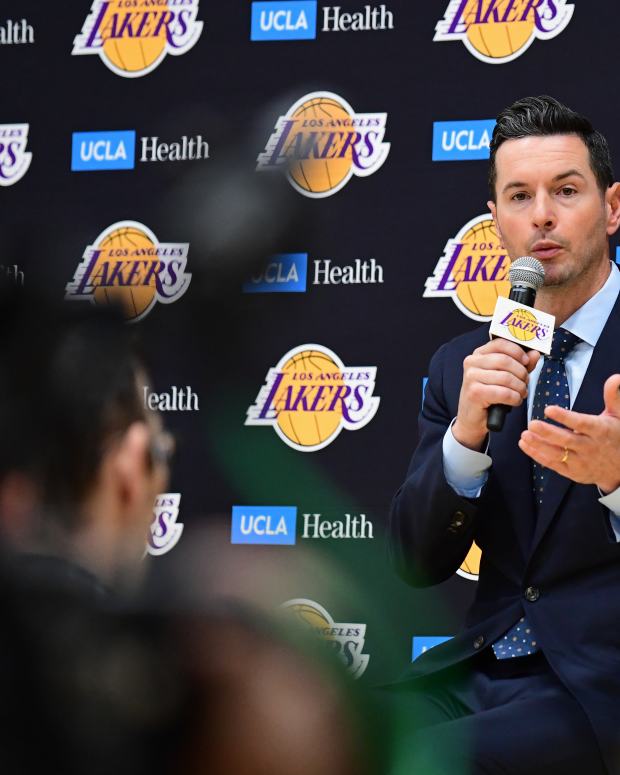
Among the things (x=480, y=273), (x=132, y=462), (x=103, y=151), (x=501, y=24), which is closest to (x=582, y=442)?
(x=132, y=462)

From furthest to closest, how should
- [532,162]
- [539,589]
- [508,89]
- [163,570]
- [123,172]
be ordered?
[123,172] → [508,89] → [532,162] → [539,589] → [163,570]

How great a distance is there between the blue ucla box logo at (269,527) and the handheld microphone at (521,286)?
1524mm

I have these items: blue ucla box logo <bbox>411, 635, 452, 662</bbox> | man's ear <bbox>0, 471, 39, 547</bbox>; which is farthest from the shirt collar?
man's ear <bbox>0, 471, 39, 547</bbox>

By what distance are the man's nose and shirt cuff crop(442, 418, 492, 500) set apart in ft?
1.32

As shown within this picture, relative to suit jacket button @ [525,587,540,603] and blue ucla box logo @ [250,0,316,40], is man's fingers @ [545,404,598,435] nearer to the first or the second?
suit jacket button @ [525,587,540,603]

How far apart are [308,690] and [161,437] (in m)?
0.15

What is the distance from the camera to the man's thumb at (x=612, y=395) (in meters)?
1.52

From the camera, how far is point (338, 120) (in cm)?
325

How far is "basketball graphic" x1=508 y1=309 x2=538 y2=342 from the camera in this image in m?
1.61

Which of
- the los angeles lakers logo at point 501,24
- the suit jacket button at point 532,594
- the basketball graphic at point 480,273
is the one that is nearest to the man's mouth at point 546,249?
the suit jacket button at point 532,594

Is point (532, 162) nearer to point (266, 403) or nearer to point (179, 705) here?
point (266, 403)

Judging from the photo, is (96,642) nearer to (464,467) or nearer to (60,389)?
(60,389)

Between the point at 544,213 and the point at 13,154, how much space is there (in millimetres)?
2062

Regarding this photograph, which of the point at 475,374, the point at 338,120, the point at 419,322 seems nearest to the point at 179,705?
the point at 475,374
